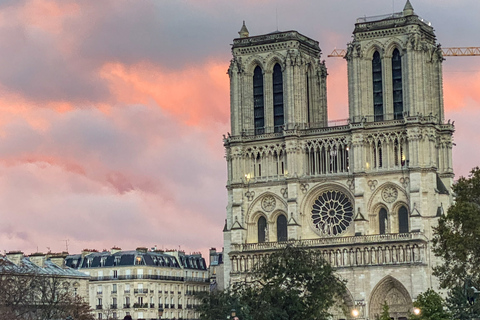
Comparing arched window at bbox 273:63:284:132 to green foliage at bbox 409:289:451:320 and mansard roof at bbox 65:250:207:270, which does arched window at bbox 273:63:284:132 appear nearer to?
mansard roof at bbox 65:250:207:270

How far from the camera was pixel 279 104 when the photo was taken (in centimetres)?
10419

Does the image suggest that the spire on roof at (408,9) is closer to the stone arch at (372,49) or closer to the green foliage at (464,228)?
the stone arch at (372,49)

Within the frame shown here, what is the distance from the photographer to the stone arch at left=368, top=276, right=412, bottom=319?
96.6 meters

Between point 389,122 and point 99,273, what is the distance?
34549 mm

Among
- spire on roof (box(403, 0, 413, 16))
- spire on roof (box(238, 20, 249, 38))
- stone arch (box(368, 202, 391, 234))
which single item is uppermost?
spire on roof (box(238, 20, 249, 38))

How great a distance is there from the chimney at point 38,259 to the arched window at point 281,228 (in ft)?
64.8

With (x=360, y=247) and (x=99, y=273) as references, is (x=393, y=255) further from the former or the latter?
(x=99, y=273)

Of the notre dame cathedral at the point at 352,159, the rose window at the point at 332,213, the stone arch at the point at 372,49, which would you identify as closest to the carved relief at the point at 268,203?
the notre dame cathedral at the point at 352,159

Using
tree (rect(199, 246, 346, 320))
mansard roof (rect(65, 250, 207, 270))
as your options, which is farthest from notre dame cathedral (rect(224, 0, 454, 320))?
tree (rect(199, 246, 346, 320))

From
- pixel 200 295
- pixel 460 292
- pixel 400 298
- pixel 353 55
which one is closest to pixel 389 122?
pixel 353 55

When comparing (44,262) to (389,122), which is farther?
(44,262)

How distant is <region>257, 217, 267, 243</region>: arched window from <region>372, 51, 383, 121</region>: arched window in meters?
11.9

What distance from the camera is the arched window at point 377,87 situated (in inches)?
3952

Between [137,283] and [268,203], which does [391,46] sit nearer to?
[268,203]
